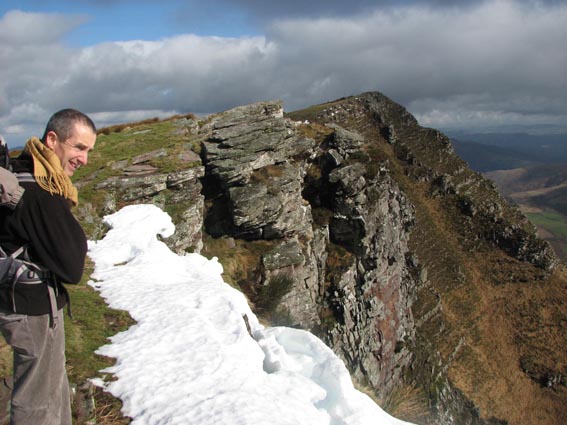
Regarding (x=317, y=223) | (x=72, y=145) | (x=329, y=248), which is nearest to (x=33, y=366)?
(x=72, y=145)

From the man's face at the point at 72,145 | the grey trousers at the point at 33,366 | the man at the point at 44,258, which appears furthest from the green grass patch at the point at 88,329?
the man's face at the point at 72,145

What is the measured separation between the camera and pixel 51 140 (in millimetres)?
4191

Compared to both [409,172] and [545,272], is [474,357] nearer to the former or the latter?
[545,272]

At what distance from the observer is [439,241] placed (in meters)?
72.6

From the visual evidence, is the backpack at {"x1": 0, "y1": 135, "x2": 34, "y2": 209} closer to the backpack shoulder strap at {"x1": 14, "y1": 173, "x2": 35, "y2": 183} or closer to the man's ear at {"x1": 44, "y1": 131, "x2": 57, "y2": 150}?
the backpack shoulder strap at {"x1": 14, "y1": 173, "x2": 35, "y2": 183}

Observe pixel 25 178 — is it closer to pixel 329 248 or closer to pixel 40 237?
pixel 40 237

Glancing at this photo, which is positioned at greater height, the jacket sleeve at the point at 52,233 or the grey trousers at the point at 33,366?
the jacket sleeve at the point at 52,233

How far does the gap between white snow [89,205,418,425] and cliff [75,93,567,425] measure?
3808 mm

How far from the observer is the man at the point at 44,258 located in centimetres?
380

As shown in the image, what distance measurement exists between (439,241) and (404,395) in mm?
66145

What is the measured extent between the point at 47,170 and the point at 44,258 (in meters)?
0.88

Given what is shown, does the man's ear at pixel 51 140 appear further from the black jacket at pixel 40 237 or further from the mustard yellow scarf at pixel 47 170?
the black jacket at pixel 40 237

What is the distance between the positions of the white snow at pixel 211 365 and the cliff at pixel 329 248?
381cm

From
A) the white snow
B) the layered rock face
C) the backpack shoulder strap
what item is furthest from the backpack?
the layered rock face
